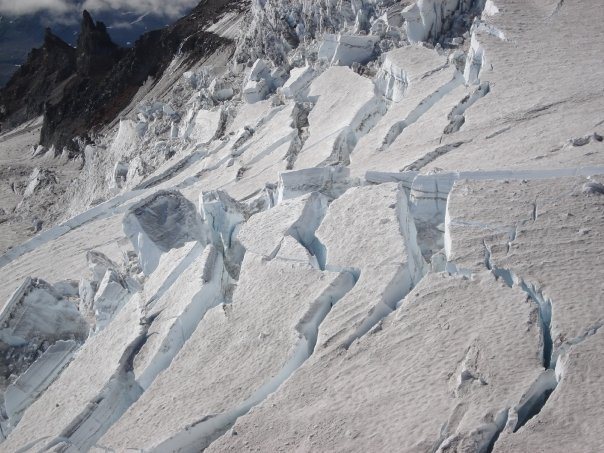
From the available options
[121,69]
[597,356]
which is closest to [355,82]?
[597,356]

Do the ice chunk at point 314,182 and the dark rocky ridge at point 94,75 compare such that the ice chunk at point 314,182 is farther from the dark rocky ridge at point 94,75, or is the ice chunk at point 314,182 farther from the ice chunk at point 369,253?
the dark rocky ridge at point 94,75

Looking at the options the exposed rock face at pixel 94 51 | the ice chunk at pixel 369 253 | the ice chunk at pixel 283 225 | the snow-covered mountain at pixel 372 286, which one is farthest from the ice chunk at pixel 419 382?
the exposed rock face at pixel 94 51

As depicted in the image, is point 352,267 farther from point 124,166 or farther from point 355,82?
point 124,166

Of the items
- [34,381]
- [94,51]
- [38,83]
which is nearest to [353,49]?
[34,381]

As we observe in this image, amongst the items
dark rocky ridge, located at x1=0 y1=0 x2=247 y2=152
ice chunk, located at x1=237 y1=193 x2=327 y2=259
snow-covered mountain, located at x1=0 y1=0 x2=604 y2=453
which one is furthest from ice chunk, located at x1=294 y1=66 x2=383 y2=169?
dark rocky ridge, located at x1=0 y1=0 x2=247 y2=152

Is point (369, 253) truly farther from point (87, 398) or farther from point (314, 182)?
point (87, 398)
